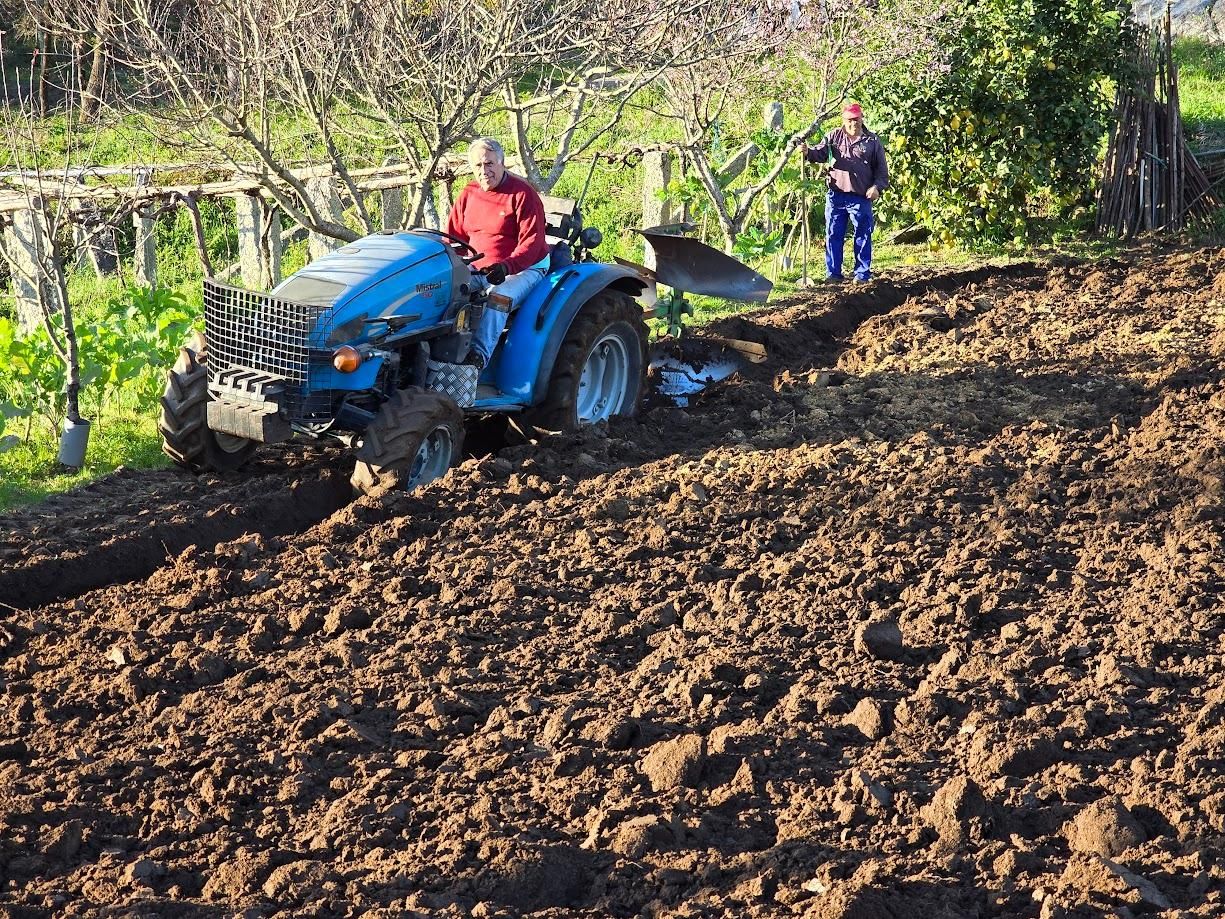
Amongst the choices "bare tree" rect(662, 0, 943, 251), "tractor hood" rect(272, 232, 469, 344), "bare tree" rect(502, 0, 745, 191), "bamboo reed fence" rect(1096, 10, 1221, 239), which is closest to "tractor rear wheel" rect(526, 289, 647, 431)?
"tractor hood" rect(272, 232, 469, 344)

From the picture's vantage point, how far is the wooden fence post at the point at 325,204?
1371 centimetres

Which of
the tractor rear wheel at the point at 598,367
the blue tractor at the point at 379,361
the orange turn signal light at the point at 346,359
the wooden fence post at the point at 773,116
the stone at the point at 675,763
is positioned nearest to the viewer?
the stone at the point at 675,763

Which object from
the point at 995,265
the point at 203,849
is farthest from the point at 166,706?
the point at 995,265

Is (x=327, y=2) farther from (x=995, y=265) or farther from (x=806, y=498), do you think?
(x=995, y=265)

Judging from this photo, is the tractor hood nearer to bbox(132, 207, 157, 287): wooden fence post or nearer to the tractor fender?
the tractor fender

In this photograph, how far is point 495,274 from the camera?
304 inches

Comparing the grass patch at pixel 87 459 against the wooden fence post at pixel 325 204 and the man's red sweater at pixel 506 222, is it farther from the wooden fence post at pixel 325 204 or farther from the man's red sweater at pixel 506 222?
the wooden fence post at pixel 325 204

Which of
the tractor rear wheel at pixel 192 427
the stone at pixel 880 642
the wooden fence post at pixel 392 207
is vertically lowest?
the stone at pixel 880 642

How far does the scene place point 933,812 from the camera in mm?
4242

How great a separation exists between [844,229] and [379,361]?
22.5 feet

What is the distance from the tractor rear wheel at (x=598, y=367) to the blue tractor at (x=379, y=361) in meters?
0.01

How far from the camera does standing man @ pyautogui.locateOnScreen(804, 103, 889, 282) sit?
499 inches

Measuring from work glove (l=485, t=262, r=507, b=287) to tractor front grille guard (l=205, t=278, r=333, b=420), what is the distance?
109 centimetres

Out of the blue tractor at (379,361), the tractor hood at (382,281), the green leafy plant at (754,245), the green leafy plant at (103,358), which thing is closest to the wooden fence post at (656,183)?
the green leafy plant at (754,245)
